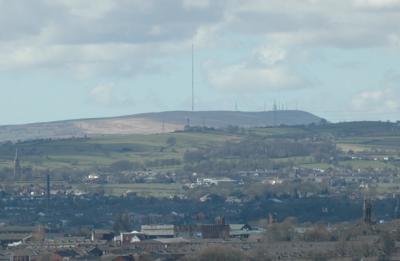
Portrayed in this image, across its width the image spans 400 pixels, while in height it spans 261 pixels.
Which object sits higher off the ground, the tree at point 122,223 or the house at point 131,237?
the tree at point 122,223

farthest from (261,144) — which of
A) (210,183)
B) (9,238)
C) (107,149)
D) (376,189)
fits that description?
(9,238)

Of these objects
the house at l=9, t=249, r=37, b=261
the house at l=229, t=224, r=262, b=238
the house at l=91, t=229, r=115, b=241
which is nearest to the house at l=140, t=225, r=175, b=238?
the house at l=91, t=229, r=115, b=241

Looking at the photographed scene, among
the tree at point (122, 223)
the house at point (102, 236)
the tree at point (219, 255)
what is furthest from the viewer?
the tree at point (122, 223)

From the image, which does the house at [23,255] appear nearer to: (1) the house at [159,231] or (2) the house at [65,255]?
(2) the house at [65,255]

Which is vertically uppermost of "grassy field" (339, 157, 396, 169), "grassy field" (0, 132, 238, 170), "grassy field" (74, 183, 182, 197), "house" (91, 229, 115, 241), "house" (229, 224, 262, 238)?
"grassy field" (0, 132, 238, 170)

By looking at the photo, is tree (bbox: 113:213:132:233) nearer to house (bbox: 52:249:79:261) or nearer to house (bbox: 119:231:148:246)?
house (bbox: 119:231:148:246)

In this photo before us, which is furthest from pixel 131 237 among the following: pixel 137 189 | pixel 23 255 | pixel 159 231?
pixel 137 189

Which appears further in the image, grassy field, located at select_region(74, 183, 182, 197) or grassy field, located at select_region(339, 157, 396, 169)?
grassy field, located at select_region(339, 157, 396, 169)

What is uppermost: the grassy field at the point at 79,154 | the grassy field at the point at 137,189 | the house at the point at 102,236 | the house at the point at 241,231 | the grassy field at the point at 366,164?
the grassy field at the point at 79,154

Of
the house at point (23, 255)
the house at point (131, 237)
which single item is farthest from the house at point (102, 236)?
the house at point (23, 255)

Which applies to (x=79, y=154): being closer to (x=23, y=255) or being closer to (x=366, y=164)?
(x=366, y=164)

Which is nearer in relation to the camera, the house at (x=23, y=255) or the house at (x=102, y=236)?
the house at (x=23, y=255)
